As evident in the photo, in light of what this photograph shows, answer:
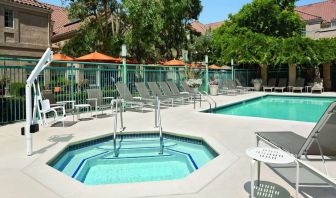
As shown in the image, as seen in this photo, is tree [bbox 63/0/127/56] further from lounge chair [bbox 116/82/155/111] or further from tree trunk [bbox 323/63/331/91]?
tree trunk [bbox 323/63/331/91]

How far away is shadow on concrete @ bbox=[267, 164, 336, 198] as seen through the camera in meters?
3.47

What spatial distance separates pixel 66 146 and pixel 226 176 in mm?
3269

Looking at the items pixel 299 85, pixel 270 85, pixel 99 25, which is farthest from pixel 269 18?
pixel 99 25

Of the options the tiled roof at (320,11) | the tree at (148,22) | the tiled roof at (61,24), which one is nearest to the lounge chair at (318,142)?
the tree at (148,22)

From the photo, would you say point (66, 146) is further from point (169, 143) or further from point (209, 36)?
point (209, 36)

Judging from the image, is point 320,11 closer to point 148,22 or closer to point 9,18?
point 148,22

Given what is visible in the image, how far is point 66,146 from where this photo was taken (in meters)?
5.74

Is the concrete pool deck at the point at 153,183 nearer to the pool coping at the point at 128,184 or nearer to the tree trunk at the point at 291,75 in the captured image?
the pool coping at the point at 128,184

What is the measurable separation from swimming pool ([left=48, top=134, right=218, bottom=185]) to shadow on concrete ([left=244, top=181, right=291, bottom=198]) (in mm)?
1610

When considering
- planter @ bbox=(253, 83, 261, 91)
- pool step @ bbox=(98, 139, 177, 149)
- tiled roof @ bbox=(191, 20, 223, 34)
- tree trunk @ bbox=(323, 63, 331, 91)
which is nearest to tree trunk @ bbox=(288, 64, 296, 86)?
tree trunk @ bbox=(323, 63, 331, 91)

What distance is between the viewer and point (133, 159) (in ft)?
18.8

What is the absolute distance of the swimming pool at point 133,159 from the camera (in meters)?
4.99

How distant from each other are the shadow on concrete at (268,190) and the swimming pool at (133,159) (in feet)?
5.28

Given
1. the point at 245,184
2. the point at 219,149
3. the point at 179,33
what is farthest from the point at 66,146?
the point at 179,33
